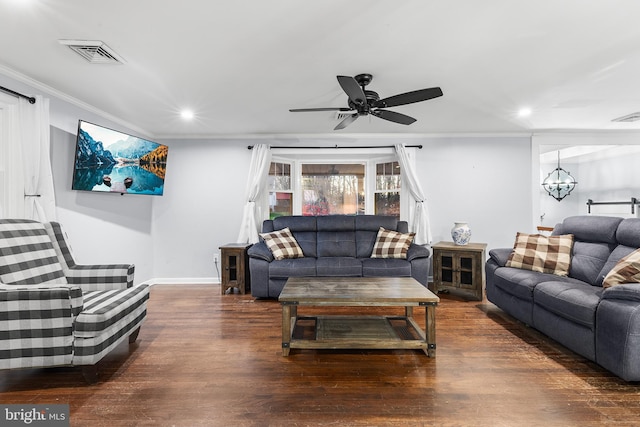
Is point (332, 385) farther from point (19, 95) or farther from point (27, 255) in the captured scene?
point (19, 95)

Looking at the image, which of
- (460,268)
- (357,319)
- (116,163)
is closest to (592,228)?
(460,268)

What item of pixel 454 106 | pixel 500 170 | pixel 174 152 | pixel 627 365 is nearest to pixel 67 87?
pixel 174 152

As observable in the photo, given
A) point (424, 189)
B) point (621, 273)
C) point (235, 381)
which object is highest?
point (424, 189)

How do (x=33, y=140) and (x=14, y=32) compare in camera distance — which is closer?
(x=14, y=32)

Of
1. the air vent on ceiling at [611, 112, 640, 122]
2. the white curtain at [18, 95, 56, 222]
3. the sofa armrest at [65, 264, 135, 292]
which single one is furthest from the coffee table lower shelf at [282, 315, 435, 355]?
the air vent on ceiling at [611, 112, 640, 122]

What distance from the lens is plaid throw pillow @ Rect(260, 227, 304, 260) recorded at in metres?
4.07

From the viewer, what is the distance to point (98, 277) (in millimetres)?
2566

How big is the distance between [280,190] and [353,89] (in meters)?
2.94

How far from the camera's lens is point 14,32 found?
2.08 metres

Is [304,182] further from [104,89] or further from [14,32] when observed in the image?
[14,32]

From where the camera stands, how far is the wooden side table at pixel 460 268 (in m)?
3.79

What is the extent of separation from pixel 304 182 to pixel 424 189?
1.93 metres

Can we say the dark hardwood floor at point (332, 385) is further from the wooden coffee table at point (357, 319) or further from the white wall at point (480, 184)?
the white wall at point (480, 184)

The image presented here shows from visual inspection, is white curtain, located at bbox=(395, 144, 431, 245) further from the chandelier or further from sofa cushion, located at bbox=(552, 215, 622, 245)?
the chandelier
